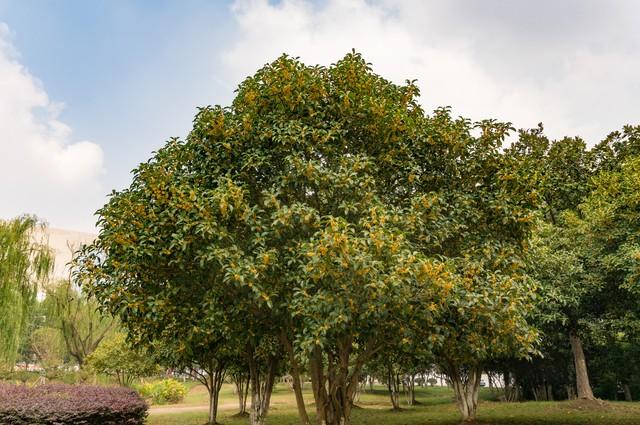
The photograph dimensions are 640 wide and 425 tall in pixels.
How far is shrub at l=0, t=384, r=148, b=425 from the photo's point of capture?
1019cm

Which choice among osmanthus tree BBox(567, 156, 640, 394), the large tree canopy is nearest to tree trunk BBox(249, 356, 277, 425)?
the large tree canopy

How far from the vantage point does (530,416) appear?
19422mm

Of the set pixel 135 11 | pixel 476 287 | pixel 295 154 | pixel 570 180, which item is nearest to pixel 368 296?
pixel 476 287

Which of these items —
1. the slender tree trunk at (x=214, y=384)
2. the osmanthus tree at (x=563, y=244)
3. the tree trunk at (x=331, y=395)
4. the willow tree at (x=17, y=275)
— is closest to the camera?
the tree trunk at (x=331, y=395)

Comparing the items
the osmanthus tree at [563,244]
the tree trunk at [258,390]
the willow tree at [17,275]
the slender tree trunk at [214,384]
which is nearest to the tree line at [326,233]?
the osmanthus tree at [563,244]

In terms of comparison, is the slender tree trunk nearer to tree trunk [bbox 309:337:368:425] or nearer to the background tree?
tree trunk [bbox 309:337:368:425]

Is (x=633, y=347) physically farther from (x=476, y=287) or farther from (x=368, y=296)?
(x=368, y=296)

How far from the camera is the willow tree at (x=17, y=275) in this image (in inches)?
841

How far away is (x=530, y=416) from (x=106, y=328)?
3041cm

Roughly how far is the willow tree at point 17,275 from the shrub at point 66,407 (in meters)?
9.67

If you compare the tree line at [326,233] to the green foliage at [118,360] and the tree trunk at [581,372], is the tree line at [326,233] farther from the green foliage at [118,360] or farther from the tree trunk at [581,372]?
the green foliage at [118,360]

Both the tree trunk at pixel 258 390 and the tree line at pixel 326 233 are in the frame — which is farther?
the tree trunk at pixel 258 390

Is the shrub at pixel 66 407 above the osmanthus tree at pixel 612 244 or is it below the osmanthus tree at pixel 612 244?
below

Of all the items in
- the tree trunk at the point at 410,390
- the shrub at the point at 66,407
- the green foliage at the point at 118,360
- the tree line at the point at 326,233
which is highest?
the tree line at the point at 326,233
